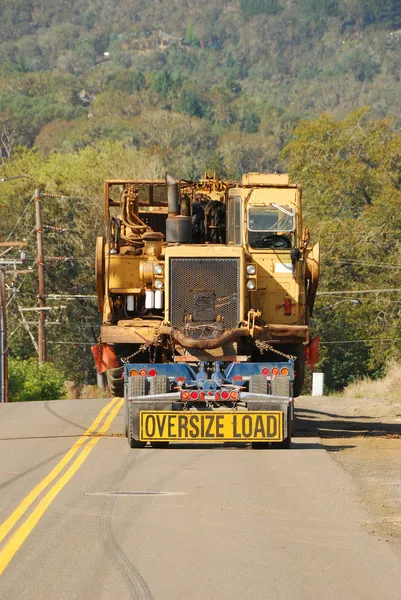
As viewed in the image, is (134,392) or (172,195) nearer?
(134,392)

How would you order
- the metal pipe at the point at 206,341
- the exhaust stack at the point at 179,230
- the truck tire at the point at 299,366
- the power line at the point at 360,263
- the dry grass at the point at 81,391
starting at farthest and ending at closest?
the power line at the point at 360,263 < the dry grass at the point at 81,391 < the truck tire at the point at 299,366 < the exhaust stack at the point at 179,230 < the metal pipe at the point at 206,341

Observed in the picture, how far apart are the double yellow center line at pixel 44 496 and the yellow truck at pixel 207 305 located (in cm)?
94

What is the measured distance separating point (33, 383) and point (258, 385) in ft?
97.8

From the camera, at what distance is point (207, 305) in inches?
782

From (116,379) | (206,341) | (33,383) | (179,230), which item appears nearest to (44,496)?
(206,341)

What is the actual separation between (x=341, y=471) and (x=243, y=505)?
10.1 ft

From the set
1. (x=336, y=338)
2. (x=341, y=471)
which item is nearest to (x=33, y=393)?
(x=336, y=338)

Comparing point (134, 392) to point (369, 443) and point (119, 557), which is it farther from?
point (119, 557)

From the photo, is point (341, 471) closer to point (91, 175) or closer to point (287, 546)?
point (287, 546)

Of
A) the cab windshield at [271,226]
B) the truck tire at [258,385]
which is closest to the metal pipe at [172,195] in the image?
the cab windshield at [271,226]

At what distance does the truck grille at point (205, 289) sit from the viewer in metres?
19.9

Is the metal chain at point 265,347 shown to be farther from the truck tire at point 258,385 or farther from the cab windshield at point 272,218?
the cab windshield at point 272,218

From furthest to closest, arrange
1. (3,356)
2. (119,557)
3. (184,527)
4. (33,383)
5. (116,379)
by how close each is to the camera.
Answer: (33,383), (3,356), (116,379), (184,527), (119,557)

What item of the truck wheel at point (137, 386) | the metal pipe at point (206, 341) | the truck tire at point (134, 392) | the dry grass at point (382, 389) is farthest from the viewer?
the dry grass at point (382, 389)
